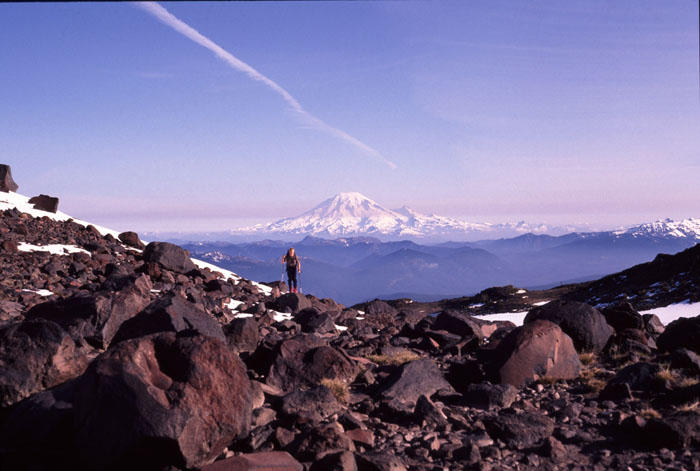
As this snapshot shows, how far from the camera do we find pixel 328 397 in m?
9.27

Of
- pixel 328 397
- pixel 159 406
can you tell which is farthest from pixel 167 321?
pixel 159 406

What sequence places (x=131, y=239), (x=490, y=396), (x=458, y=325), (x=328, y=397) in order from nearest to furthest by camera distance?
1. (x=328, y=397)
2. (x=490, y=396)
3. (x=458, y=325)
4. (x=131, y=239)

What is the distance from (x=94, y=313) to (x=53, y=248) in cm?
1541

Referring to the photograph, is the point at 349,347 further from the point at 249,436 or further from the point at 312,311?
the point at 249,436

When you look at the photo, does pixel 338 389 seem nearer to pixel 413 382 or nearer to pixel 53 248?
pixel 413 382

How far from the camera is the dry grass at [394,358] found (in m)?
13.8

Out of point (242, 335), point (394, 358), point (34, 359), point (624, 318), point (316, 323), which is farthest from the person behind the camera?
point (316, 323)

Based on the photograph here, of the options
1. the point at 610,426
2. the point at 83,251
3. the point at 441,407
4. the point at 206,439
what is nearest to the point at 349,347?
the point at 441,407

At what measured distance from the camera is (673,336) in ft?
44.0

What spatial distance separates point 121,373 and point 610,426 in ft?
27.1

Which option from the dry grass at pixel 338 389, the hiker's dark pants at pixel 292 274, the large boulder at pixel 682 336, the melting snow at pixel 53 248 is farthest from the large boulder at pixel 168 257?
the large boulder at pixel 682 336

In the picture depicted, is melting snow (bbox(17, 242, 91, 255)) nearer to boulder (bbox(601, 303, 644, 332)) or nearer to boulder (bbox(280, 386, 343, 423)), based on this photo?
boulder (bbox(280, 386, 343, 423))

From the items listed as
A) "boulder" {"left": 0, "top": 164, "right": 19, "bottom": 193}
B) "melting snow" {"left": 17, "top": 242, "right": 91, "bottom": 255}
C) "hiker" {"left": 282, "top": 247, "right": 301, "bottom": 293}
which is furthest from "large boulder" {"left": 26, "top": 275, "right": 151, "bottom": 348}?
"boulder" {"left": 0, "top": 164, "right": 19, "bottom": 193}

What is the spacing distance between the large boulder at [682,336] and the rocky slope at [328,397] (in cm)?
4
